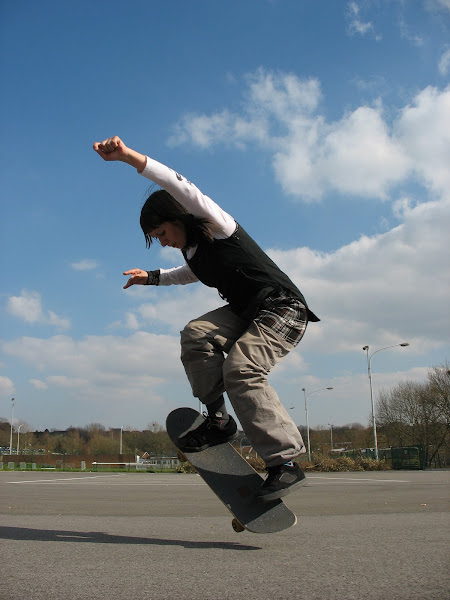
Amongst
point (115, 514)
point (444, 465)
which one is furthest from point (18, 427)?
point (115, 514)

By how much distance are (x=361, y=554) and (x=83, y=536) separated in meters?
1.35

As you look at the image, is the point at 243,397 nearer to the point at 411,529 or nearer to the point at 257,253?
the point at 257,253

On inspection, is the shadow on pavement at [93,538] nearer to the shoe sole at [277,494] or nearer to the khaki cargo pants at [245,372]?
the shoe sole at [277,494]

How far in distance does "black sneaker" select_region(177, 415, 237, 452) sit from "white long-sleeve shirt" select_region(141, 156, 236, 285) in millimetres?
977

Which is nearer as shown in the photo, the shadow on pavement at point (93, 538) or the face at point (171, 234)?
the shadow on pavement at point (93, 538)

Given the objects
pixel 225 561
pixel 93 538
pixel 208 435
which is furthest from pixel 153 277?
pixel 225 561

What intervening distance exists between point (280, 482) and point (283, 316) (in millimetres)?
822

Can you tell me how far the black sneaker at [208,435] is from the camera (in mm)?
2869

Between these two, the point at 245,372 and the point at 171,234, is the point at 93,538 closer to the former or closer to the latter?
the point at 245,372

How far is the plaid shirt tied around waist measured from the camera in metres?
2.65

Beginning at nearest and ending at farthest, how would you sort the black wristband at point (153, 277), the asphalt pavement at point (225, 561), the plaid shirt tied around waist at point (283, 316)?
the asphalt pavement at point (225, 561), the plaid shirt tied around waist at point (283, 316), the black wristband at point (153, 277)

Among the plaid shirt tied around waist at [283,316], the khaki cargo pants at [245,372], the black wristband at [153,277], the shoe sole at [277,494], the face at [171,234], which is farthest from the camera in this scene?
the black wristband at [153,277]

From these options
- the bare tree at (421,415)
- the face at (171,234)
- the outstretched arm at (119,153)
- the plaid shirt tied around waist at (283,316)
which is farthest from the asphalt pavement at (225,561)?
the bare tree at (421,415)

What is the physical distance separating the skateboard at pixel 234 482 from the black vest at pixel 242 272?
763 mm
